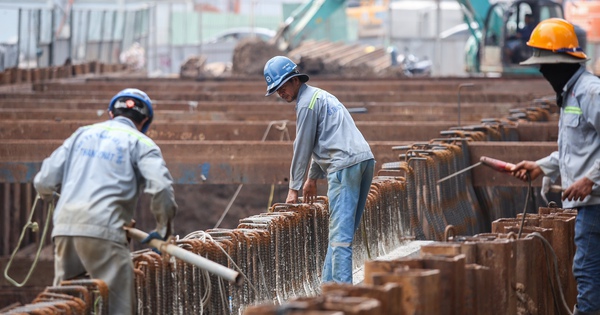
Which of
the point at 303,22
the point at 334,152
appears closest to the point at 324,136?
the point at 334,152

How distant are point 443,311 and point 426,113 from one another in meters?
12.5

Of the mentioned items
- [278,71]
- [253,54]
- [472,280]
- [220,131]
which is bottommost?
[472,280]

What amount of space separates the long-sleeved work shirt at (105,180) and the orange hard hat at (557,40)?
2.81m

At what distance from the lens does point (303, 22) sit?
3366 cm

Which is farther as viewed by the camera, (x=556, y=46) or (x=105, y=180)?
(x=556, y=46)

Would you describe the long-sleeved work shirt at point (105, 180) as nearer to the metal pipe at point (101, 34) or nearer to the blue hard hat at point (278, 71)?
the blue hard hat at point (278, 71)

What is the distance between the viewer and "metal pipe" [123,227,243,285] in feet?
21.8

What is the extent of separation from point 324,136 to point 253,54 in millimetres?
23886

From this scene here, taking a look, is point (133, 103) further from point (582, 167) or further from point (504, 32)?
point (504, 32)

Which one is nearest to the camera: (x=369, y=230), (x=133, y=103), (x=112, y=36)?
(x=133, y=103)

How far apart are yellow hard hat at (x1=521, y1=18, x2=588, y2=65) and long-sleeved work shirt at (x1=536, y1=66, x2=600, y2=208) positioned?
232 mm

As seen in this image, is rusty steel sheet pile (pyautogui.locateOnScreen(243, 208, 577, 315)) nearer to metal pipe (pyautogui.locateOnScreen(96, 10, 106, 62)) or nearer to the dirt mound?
the dirt mound

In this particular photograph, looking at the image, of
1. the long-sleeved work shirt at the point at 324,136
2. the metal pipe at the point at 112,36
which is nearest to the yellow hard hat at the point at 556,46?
the long-sleeved work shirt at the point at 324,136

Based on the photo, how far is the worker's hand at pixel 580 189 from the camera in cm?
725
